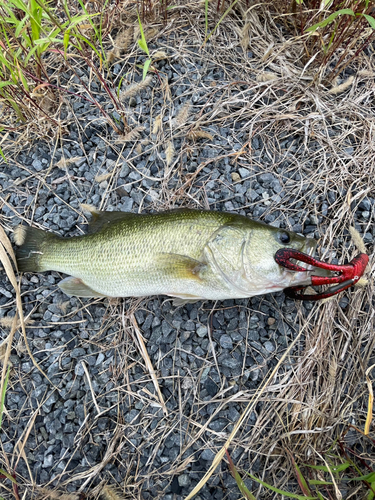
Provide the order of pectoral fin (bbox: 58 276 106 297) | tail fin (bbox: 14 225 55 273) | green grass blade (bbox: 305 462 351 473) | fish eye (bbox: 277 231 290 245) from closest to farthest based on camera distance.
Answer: green grass blade (bbox: 305 462 351 473), fish eye (bbox: 277 231 290 245), pectoral fin (bbox: 58 276 106 297), tail fin (bbox: 14 225 55 273)

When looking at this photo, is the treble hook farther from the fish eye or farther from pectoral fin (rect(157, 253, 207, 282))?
pectoral fin (rect(157, 253, 207, 282))

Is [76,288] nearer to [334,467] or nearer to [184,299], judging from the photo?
[184,299]

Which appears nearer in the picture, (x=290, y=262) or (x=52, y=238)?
(x=290, y=262)

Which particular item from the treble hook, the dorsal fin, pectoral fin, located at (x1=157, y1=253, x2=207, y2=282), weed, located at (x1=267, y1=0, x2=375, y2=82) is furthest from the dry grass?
pectoral fin, located at (x1=157, y1=253, x2=207, y2=282)

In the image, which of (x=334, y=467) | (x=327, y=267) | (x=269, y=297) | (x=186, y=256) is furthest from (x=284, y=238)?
(x=334, y=467)

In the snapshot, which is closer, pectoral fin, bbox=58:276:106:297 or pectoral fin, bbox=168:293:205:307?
pectoral fin, bbox=168:293:205:307

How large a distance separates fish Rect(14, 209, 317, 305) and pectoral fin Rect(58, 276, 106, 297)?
52mm

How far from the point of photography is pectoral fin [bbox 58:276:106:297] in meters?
3.28

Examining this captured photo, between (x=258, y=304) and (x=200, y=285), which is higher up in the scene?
(x=200, y=285)

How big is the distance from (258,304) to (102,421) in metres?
1.96

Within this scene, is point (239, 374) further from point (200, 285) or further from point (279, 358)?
point (200, 285)

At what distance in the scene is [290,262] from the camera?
8.97 ft

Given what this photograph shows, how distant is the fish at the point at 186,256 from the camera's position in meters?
2.87

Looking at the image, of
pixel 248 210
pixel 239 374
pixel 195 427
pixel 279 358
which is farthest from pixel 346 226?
pixel 195 427
